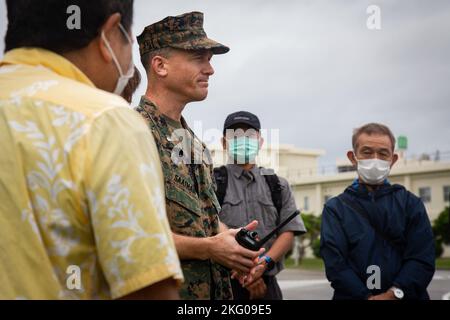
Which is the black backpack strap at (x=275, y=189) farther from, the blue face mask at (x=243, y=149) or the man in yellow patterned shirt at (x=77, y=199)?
the man in yellow patterned shirt at (x=77, y=199)

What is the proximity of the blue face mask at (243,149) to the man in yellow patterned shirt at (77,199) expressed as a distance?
362 cm

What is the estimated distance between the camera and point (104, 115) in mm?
1524

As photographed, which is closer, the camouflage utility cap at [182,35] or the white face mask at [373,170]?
the camouflage utility cap at [182,35]

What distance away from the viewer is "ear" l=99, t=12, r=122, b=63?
177 centimetres

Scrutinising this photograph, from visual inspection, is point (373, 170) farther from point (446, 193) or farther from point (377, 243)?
point (446, 193)

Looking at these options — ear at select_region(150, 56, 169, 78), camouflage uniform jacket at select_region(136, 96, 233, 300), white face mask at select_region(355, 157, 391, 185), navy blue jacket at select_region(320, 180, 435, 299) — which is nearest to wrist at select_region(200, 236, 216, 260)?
camouflage uniform jacket at select_region(136, 96, 233, 300)

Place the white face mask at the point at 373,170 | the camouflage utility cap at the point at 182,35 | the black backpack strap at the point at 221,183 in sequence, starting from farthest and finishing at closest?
the black backpack strap at the point at 221,183 < the white face mask at the point at 373,170 < the camouflage utility cap at the point at 182,35

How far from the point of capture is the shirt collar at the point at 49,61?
1722 millimetres

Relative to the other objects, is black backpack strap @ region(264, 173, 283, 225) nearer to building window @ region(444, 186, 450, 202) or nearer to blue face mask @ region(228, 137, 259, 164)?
blue face mask @ region(228, 137, 259, 164)

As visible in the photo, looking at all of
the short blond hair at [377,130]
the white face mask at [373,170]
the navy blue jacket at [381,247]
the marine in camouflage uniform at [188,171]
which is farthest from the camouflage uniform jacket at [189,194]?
the short blond hair at [377,130]

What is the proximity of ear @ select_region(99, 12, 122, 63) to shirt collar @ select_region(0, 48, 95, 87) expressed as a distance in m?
0.09

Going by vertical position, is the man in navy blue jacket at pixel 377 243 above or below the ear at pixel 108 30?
below

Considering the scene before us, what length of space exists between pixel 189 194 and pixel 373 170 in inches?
67.2

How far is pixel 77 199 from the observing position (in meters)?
1.50
